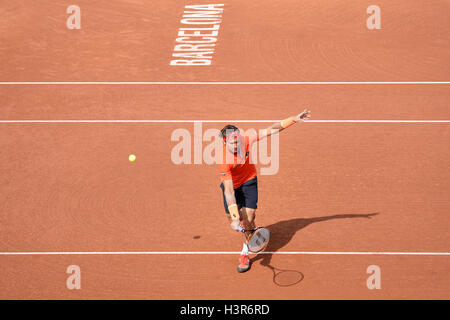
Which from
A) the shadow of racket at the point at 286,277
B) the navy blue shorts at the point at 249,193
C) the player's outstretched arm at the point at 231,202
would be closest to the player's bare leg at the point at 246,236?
the navy blue shorts at the point at 249,193

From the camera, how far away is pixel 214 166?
522 inches

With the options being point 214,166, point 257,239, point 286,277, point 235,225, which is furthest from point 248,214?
point 214,166

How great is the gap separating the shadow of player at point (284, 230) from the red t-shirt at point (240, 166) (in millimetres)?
1455

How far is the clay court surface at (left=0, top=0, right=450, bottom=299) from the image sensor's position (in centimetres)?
1006

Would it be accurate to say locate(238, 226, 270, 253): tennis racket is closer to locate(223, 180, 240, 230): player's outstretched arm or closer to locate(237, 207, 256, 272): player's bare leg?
locate(237, 207, 256, 272): player's bare leg

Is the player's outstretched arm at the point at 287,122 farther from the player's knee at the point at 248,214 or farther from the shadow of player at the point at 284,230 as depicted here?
the shadow of player at the point at 284,230

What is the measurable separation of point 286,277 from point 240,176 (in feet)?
5.98

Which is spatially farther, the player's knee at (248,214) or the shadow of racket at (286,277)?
the player's knee at (248,214)

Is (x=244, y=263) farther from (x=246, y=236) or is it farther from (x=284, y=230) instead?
(x=284, y=230)

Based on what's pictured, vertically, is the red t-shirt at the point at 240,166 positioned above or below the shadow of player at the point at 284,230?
above

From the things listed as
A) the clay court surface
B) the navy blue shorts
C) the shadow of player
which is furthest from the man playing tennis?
the clay court surface

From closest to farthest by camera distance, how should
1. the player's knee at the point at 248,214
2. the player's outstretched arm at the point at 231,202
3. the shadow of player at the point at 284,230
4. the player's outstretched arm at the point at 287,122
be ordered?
the player's outstretched arm at the point at 231,202
the player's outstretched arm at the point at 287,122
the player's knee at the point at 248,214
the shadow of player at the point at 284,230

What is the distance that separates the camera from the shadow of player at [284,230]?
34.1 feet

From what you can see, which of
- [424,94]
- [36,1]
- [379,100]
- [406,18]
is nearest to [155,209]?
[379,100]
